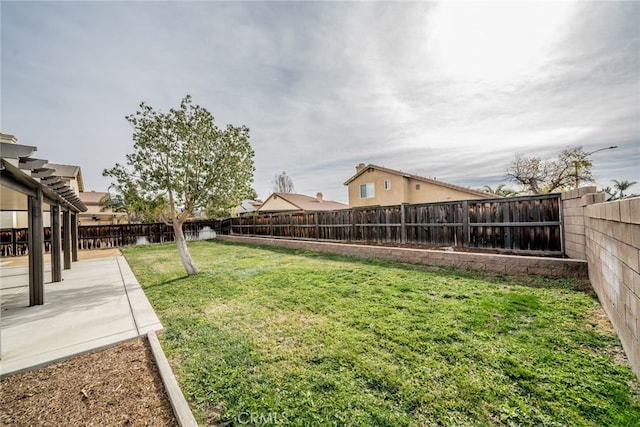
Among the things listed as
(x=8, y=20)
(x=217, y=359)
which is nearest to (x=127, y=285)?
(x=217, y=359)

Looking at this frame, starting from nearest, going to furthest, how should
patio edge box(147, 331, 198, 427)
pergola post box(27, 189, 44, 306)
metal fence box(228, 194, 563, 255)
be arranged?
patio edge box(147, 331, 198, 427) → pergola post box(27, 189, 44, 306) → metal fence box(228, 194, 563, 255)

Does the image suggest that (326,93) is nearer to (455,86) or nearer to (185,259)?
(455,86)

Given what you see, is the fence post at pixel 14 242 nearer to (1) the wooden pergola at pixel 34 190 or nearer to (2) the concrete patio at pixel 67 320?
(2) the concrete patio at pixel 67 320

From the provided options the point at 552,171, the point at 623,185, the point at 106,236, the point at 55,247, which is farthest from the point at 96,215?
the point at 623,185

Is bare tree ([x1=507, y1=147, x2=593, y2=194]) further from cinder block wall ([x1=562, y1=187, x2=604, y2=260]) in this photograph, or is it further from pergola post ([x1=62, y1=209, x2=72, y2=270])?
pergola post ([x1=62, y1=209, x2=72, y2=270])

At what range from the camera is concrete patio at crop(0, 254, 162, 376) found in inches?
120

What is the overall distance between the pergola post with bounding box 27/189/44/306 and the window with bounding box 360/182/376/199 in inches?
780

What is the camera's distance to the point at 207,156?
6.86 meters

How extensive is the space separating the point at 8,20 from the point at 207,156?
458 cm

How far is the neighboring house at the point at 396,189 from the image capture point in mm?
18453

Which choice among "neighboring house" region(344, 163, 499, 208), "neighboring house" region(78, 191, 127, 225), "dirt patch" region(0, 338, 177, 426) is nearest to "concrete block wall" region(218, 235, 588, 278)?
"dirt patch" region(0, 338, 177, 426)

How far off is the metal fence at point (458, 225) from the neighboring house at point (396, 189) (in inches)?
397

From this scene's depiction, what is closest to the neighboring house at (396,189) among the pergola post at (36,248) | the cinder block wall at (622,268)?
the cinder block wall at (622,268)

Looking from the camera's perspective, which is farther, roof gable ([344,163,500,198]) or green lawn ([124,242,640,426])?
roof gable ([344,163,500,198])
